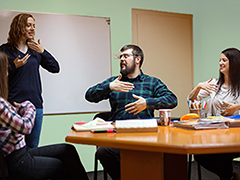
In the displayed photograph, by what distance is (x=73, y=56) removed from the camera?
10.7 feet

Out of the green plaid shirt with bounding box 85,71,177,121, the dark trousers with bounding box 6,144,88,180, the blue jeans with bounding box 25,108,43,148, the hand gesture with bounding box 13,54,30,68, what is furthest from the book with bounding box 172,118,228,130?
the hand gesture with bounding box 13,54,30,68

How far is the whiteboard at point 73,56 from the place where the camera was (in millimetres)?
3133

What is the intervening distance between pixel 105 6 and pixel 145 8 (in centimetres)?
60

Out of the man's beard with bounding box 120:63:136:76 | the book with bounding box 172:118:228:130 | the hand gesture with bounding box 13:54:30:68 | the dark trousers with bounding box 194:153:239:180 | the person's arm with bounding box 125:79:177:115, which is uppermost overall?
the hand gesture with bounding box 13:54:30:68

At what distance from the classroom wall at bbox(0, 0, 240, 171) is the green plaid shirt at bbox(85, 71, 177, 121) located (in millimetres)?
1091

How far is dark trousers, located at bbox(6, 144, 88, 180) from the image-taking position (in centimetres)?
133

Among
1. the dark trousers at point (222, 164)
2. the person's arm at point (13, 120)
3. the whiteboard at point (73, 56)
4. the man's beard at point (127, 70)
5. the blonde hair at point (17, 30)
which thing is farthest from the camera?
the whiteboard at point (73, 56)

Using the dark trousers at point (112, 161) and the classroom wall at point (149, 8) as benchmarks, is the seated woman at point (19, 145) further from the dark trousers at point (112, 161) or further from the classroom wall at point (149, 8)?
the classroom wall at point (149, 8)

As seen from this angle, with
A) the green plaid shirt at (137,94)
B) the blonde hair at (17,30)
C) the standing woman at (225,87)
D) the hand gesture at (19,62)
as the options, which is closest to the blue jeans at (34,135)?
the hand gesture at (19,62)

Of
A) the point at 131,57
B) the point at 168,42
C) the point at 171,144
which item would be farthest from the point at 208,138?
the point at 168,42

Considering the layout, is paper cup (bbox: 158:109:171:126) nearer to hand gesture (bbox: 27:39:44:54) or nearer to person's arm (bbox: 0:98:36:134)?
person's arm (bbox: 0:98:36:134)

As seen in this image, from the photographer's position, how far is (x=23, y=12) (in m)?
3.03

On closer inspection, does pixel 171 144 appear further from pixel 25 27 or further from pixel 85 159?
pixel 85 159

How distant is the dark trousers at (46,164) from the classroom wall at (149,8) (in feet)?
5.07
